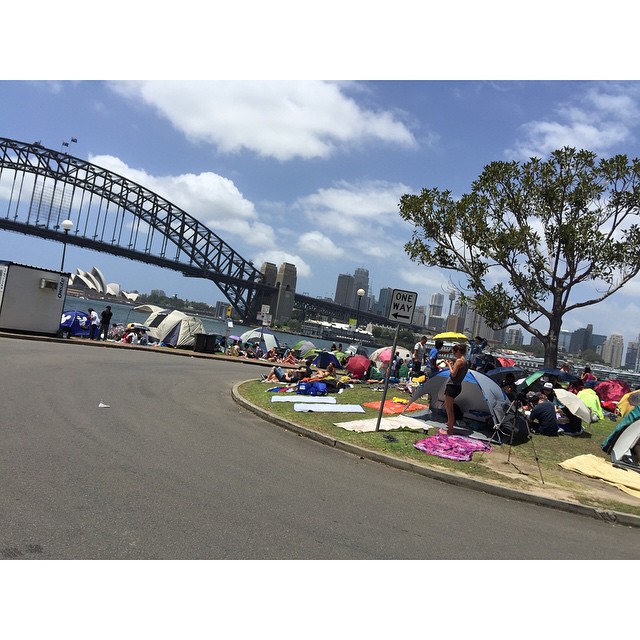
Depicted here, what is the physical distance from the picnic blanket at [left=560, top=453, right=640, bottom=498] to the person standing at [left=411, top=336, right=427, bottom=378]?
31.3 feet

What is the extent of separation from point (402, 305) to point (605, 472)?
14.3 ft

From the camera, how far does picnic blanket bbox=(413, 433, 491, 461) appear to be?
855cm

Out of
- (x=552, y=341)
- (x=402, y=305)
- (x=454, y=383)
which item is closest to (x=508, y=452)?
(x=454, y=383)

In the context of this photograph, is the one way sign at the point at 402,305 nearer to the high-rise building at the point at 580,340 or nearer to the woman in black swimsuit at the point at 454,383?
the woman in black swimsuit at the point at 454,383

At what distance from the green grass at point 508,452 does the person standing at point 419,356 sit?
6351 millimetres

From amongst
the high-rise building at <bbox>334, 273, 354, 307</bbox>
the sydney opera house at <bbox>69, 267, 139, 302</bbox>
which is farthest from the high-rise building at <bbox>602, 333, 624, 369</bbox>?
the sydney opera house at <bbox>69, 267, 139, 302</bbox>

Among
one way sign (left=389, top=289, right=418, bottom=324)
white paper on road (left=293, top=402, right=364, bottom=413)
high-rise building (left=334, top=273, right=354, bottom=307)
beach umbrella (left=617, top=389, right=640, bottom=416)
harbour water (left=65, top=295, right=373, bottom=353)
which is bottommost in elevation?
harbour water (left=65, top=295, right=373, bottom=353)

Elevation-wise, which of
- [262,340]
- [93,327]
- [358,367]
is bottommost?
[93,327]

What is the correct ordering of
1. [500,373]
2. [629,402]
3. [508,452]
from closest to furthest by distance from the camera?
[508,452]
[629,402]
[500,373]

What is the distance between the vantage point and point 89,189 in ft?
358

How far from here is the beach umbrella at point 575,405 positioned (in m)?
12.6

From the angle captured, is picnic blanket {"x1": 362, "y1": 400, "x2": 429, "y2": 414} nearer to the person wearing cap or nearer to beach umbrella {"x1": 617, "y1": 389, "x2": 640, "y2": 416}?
beach umbrella {"x1": 617, "y1": 389, "x2": 640, "y2": 416}

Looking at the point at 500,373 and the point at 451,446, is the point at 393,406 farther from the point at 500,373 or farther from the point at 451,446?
the point at 500,373

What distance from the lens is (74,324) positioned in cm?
2525
